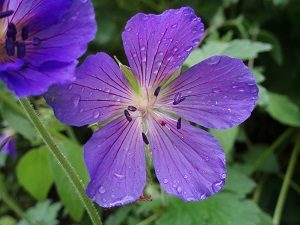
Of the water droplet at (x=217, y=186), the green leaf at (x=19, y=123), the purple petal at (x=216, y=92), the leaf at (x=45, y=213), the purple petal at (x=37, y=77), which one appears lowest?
the leaf at (x=45, y=213)

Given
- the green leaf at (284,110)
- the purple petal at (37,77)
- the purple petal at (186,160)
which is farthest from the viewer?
the green leaf at (284,110)

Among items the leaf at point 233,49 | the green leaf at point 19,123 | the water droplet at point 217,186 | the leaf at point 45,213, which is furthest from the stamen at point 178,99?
the green leaf at point 19,123

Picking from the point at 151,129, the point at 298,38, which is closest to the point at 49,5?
the point at 151,129

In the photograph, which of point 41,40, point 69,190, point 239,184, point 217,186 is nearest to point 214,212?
point 239,184

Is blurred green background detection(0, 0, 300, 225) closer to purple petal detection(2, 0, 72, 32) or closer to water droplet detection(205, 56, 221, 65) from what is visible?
water droplet detection(205, 56, 221, 65)

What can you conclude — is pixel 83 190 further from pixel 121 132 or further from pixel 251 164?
pixel 251 164

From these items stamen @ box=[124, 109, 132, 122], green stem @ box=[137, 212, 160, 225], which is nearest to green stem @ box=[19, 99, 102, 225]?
stamen @ box=[124, 109, 132, 122]

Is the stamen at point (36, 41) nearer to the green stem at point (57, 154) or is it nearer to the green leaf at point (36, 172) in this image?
the green stem at point (57, 154)
